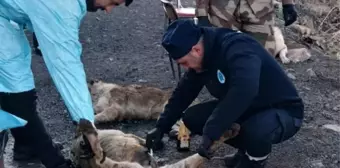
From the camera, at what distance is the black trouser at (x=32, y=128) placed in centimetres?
484

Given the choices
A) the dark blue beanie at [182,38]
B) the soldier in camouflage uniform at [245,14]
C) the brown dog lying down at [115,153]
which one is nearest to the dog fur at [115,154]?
the brown dog lying down at [115,153]

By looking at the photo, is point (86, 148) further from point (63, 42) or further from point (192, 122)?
point (192, 122)

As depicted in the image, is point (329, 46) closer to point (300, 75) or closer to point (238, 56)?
point (300, 75)

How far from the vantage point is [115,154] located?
5109 millimetres

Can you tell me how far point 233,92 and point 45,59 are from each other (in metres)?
1.21

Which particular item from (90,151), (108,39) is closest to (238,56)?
(90,151)

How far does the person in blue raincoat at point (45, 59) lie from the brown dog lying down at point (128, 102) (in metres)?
1.27

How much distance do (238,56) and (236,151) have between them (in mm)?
1367

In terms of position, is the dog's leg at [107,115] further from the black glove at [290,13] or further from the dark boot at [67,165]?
the black glove at [290,13]

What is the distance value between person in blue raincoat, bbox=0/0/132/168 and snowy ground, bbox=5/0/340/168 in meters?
0.53

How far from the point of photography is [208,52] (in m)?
4.48

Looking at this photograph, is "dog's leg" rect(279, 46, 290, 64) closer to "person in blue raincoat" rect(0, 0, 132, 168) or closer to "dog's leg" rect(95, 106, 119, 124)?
"dog's leg" rect(95, 106, 119, 124)

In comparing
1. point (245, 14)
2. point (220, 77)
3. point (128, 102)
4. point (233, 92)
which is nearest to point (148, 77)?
point (128, 102)

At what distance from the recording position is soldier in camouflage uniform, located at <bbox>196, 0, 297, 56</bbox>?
19.7 feet
